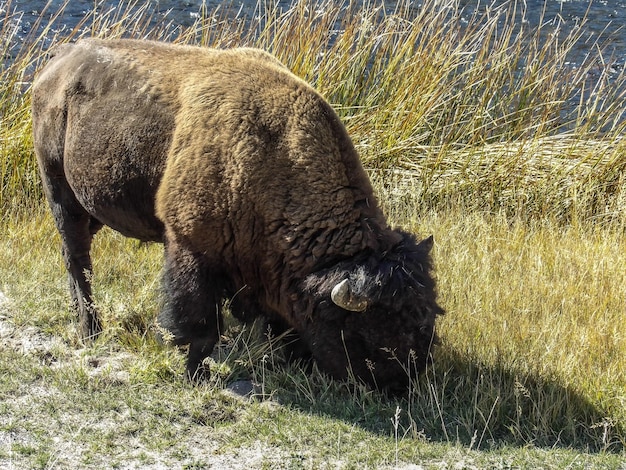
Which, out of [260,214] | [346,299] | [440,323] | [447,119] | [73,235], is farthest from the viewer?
[447,119]

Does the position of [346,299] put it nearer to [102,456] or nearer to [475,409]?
[475,409]

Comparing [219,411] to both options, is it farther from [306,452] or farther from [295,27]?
[295,27]

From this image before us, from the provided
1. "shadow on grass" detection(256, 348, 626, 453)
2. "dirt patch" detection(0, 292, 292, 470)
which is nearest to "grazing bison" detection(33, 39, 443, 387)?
"shadow on grass" detection(256, 348, 626, 453)

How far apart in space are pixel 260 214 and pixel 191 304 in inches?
24.2

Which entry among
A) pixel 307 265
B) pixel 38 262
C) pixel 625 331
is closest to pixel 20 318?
pixel 38 262

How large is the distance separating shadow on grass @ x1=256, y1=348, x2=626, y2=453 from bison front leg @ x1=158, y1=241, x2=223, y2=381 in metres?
0.42

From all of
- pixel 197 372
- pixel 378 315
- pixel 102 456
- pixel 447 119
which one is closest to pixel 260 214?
pixel 378 315

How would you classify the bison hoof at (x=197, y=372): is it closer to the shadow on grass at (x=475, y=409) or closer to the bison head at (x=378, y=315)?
the shadow on grass at (x=475, y=409)

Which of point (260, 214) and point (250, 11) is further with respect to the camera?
point (250, 11)

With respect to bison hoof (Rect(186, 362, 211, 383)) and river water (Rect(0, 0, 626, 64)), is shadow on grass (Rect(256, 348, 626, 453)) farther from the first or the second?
river water (Rect(0, 0, 626, 64))

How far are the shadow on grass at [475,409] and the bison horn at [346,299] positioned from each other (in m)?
0.51

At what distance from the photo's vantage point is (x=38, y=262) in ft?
21.0

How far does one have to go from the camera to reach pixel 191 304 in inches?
186

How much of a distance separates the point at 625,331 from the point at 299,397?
207 cm
